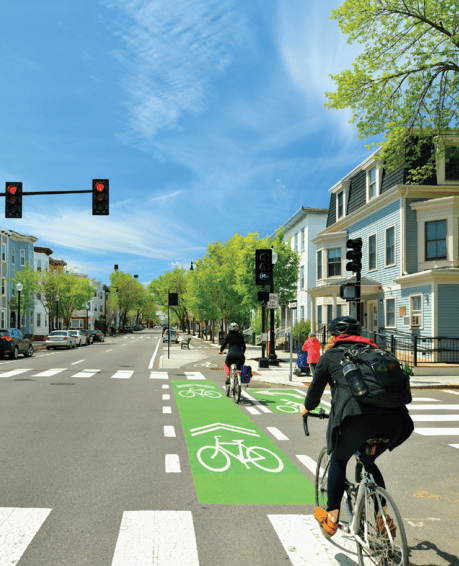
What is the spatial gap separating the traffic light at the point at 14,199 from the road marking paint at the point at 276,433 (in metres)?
10.3

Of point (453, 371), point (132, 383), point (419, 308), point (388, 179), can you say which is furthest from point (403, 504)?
point (388, 179)

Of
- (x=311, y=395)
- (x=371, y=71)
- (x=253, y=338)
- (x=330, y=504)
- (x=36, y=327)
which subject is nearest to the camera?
(x=330, y=504)

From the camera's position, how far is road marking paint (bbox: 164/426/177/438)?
8188 millimetres

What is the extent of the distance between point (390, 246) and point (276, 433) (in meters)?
20.3

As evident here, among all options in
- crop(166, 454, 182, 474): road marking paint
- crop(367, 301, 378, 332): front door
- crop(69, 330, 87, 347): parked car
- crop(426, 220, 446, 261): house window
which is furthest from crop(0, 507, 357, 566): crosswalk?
crop(69, 330, 87, 347): parked car

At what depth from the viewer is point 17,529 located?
432cm

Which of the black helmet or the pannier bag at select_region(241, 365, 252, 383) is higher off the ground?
the black helmet

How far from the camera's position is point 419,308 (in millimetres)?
24172

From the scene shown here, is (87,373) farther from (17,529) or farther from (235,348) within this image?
(17,529)

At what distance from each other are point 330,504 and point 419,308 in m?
22.1

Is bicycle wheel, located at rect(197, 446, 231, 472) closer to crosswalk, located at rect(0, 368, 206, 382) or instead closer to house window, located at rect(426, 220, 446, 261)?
crosswalk, located at rect(0, 368, 206, 382)

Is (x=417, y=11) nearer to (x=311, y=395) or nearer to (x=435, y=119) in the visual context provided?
(x=435, y=119)

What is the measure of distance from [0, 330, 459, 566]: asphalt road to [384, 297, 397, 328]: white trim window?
17567 millimetres

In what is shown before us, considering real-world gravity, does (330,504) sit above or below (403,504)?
above
